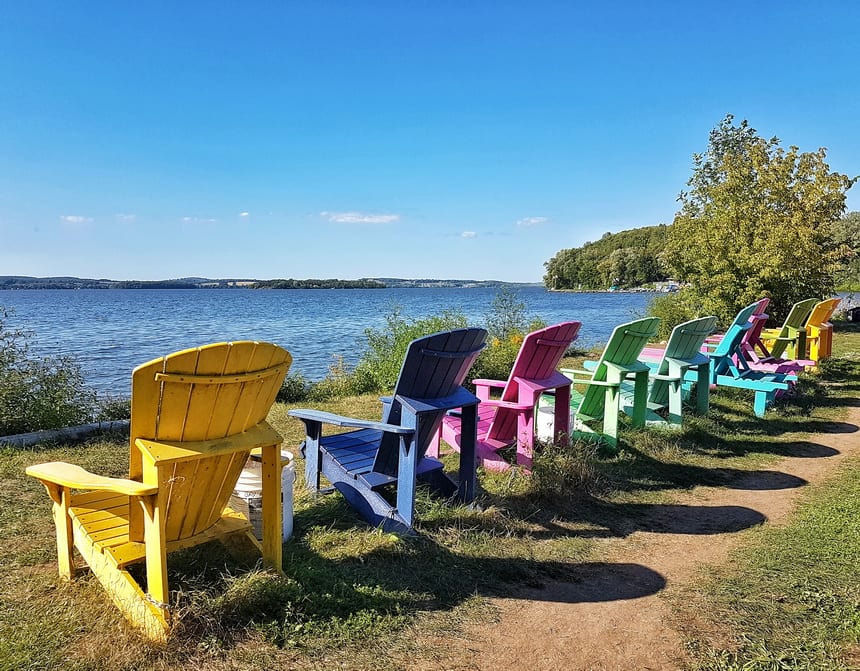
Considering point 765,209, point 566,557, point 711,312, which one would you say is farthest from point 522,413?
point 765,209

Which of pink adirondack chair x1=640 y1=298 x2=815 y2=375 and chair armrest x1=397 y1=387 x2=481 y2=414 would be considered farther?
pink adirondack chair x1=640 y1=298 x2=815 y2=375

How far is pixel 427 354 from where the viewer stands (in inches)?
139

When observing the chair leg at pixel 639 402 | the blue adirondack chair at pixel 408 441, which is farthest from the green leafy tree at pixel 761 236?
the blue adirondack chair at pixel 408 441

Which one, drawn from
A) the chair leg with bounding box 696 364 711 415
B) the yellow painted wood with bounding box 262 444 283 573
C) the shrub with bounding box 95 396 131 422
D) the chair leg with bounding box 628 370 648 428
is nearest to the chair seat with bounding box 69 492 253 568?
the yellow painted wood with bounding box 262 444 283 573

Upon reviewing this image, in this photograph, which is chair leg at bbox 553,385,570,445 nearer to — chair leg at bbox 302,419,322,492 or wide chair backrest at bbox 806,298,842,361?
chair leg at bbox 302,419,322,492

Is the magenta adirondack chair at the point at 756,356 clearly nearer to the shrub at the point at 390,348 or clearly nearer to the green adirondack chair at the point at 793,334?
the green adirondack chair at the point at 793,334

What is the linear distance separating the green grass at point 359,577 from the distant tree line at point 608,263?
7621 cm

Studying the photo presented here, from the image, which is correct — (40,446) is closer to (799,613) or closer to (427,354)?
(427,354)

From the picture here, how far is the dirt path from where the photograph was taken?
2.56 meters

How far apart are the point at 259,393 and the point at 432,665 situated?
134 cm

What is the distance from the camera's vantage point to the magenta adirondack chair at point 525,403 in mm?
4695

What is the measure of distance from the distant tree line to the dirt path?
75.9m

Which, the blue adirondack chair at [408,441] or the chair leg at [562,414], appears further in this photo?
the chair leg at [562,414]

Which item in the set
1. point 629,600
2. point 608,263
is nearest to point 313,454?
point 629,600
